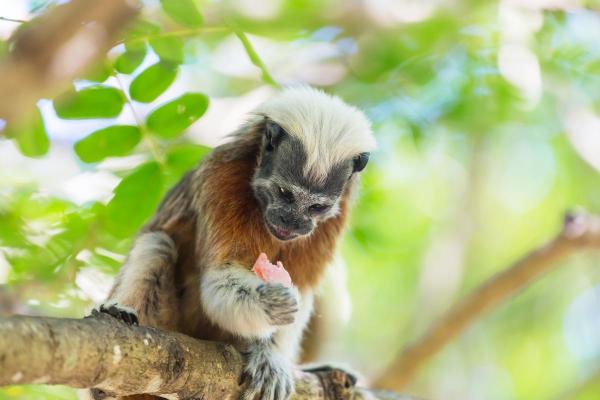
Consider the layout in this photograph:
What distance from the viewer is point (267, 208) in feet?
15.7

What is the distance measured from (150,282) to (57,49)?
8.64ft

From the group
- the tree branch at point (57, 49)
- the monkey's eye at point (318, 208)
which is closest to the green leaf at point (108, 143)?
the monkey's eye at point (318, 208)

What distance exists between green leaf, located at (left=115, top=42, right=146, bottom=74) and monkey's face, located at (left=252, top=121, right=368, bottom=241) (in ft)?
3.38

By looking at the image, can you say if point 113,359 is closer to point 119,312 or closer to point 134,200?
point 119,312

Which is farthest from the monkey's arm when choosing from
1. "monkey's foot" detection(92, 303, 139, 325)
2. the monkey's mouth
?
"monkey's foot" detection(92, 303, 139, 325)

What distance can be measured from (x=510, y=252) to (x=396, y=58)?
6.15 m

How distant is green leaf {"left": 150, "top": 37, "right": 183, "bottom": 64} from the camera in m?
4.14

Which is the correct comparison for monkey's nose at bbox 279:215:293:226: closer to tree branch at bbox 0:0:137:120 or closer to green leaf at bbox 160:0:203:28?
green leaf at bbox 160:0:203:28

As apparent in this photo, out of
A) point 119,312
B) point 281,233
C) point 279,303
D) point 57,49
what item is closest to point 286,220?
point 281,233

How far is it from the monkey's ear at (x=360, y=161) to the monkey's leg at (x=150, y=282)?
1.28m

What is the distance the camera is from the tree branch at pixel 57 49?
2275mm

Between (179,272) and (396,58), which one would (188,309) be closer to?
(179,272)

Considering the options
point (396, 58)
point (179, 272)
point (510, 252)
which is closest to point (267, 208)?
point (179, 272)

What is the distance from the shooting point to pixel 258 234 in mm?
4973
